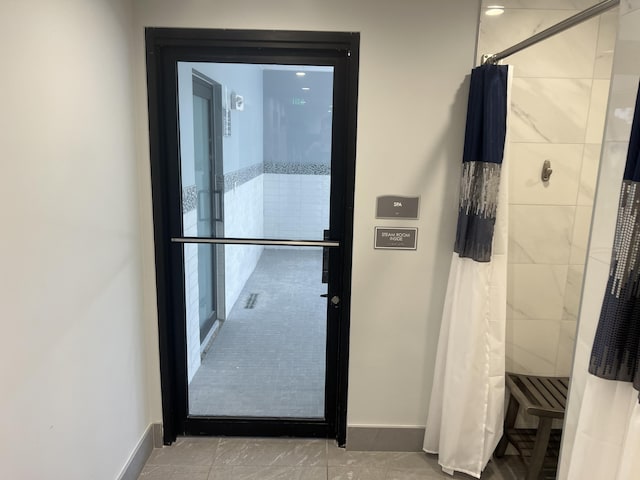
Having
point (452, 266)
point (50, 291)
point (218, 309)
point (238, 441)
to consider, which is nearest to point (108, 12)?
point (50, 291)

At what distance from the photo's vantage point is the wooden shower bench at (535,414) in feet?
7.62

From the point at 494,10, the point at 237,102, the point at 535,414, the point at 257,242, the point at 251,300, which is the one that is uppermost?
the point at 494,10

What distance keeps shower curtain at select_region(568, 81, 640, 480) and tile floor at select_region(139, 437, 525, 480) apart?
1.35 m

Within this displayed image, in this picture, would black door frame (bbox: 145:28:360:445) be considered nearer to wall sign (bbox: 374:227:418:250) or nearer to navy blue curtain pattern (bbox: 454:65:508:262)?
wall sign (bbox: 374:227:418:250)

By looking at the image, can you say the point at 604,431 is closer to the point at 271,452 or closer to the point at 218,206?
the point at 271,452

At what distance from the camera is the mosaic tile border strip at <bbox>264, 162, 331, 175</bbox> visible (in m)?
2.54

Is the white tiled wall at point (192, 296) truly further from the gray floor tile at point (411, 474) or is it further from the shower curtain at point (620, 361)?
the shower curtain at point (620, 361)

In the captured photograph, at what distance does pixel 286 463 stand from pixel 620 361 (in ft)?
6.17

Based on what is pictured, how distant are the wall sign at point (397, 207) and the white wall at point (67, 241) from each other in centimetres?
124

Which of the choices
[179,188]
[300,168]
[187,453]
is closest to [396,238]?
[300,168]

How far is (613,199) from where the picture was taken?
4.65 feet

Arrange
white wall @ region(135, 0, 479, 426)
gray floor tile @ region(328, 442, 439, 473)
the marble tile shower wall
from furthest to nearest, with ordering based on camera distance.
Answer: gray floor tile @ region(328, 442, 439, 473) < the marble tile shower wall < white wall @ region(135, 0, 479, 426)

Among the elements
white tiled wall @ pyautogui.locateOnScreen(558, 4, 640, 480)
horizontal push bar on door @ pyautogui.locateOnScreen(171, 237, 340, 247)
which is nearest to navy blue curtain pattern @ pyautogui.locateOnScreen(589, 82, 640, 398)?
white tiled wall @ pyautogui.locateOnScreen(558, 4, 640, 480)

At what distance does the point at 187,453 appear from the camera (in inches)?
104
